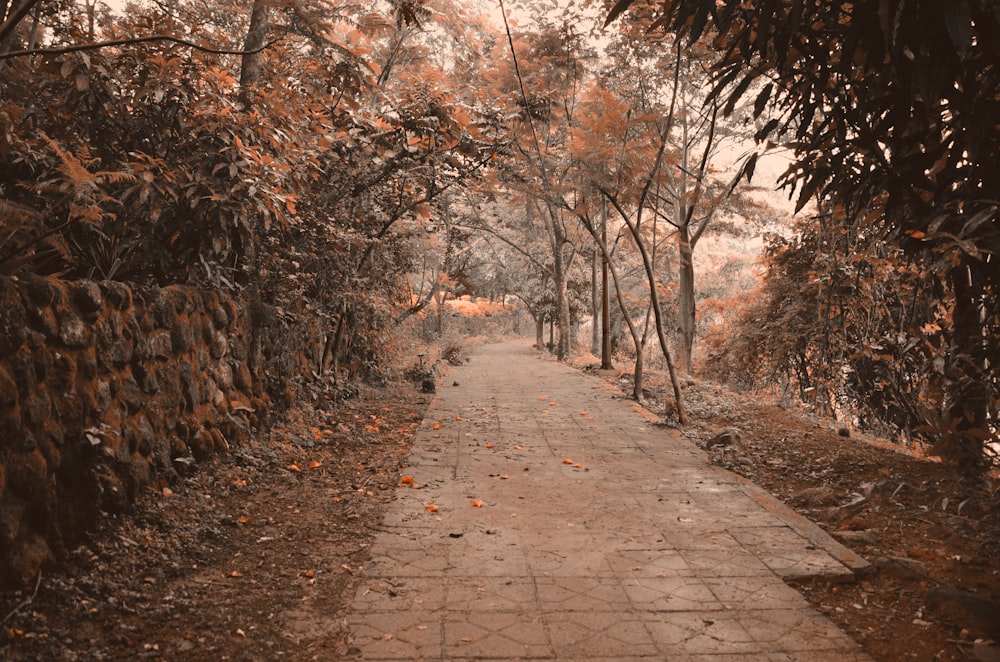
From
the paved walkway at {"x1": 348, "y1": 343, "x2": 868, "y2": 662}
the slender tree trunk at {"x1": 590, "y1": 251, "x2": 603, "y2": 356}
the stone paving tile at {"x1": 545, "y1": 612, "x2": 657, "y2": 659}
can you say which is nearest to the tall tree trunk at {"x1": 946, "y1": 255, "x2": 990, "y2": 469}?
the paved walkway at {"x1": 348, "y1": 343, "x2": 868, "y2": 662}

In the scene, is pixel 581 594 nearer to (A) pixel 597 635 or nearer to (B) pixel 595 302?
(A) pixel 597 635

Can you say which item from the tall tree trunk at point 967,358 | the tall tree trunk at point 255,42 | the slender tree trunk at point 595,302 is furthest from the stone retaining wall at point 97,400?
the slender tree trunk at point 595,302

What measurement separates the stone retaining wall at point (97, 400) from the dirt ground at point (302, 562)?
16 centimetres

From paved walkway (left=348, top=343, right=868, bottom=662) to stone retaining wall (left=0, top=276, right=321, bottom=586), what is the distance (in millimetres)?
1419

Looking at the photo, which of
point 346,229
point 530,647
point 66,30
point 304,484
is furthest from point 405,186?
point 530,647

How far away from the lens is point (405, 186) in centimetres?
805

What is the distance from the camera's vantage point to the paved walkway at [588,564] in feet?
9.11

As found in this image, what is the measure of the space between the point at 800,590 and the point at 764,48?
267 centimetres

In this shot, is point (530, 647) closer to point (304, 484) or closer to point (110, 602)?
point (110, 602)

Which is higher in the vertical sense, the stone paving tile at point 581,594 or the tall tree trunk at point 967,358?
the tall tree trunk at point 967,358

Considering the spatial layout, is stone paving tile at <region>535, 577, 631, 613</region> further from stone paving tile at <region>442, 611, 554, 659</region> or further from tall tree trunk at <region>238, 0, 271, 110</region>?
tall tree trunk at <region>238, 0, 271, 110</region>

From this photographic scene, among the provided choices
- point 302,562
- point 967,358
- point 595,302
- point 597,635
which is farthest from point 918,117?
point 595,302

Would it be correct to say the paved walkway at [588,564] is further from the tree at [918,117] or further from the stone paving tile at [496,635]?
the tree at [918,117]

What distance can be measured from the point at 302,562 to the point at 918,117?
147 inches
